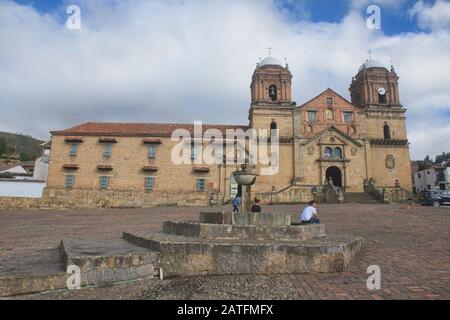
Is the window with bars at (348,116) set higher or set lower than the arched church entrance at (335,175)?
higher

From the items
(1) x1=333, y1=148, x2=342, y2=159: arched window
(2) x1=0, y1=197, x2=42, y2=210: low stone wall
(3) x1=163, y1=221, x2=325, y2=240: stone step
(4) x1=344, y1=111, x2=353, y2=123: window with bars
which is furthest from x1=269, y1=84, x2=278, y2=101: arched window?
(3) x1=163, y1=221, x2=325, y2=240: stone step

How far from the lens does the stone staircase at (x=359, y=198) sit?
106 ft

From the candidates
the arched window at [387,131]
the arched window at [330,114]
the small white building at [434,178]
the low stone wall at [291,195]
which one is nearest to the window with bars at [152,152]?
the low stone wall at [291,195]

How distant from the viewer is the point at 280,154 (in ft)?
123

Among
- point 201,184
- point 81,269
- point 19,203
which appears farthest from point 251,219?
point 201,184

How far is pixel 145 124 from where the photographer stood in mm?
38531

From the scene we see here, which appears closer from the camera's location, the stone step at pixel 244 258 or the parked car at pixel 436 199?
the stone step at pixel 244 258

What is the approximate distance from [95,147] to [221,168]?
13.7 metres

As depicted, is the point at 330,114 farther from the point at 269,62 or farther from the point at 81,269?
the point at 81,269

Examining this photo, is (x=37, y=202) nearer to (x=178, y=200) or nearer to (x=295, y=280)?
(x=178, y=200)

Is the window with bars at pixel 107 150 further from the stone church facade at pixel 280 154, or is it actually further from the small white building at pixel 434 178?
the small white building at pixel 434 178

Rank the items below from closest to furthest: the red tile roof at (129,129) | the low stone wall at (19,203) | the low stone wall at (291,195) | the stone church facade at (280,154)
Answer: the low stone wall at (19,203)
the low stone wall at (291,195)
the stone church facade at (280,154)
the red tile roof at (129,129)

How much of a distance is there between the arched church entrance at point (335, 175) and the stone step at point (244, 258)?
109 ft
